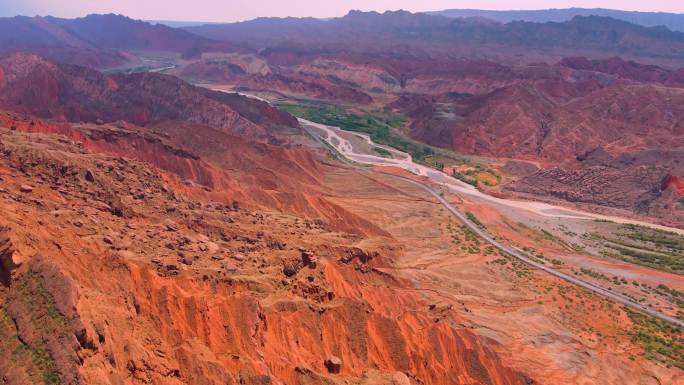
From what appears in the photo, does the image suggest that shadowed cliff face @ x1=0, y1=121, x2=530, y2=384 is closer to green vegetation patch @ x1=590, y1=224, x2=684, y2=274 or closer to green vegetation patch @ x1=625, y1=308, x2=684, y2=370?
green vegetation patch @ x1=625, y1=308, x2=684, y2=370

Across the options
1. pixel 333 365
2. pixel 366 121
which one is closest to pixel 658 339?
pixel 333 365

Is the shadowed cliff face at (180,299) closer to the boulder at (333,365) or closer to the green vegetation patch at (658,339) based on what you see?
the boulder at (333,365)

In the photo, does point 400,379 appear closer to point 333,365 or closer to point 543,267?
point 333,365

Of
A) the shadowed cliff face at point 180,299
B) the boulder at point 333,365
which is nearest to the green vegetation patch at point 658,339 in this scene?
the shadowed cliff face at point 180,299

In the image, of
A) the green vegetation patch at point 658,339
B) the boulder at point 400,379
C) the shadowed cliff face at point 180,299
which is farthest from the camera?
the green vegetation patch at point 658,339

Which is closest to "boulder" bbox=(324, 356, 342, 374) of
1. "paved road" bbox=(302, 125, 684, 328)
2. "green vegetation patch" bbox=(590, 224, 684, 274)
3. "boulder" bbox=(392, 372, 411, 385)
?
"boulder" bbox=(392, 372, 411, 385)

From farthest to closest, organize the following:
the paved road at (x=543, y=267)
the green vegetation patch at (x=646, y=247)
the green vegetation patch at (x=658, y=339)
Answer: the green vegetation patch at (x=646, y=247) → the paved road at (x=543, y=267) → the green vegetation patch at (x=658, y=339)

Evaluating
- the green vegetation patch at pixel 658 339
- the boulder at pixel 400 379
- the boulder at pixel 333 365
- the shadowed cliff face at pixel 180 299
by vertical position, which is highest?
the shadowed cliff face at pixel 180 299
